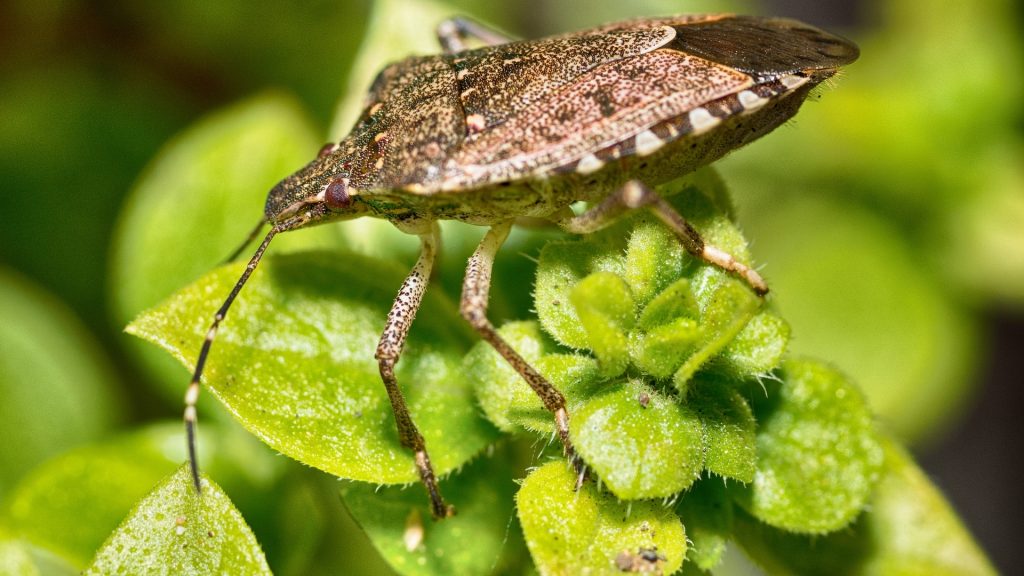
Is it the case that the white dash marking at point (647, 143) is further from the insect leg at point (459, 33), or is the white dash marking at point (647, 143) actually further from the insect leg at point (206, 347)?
the insect leg at point (206, 347)

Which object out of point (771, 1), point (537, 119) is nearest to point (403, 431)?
point (537, 119)

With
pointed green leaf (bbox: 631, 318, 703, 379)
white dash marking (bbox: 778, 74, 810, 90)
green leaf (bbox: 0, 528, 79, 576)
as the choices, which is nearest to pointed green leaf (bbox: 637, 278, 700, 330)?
pointed green leaf (bbox: 631, 318, 703, 379)

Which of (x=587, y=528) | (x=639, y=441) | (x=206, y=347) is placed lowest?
(x=587, y=528)

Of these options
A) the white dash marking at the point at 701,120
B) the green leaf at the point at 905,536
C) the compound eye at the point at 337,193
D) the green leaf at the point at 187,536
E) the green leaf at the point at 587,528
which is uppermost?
the white dash marking at the point at 701,120

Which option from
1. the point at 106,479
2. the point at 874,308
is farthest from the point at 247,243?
the point at 874,308

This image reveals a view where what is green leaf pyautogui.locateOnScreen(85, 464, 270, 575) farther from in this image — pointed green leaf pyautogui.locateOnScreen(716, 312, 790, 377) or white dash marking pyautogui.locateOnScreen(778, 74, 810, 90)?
white dash marking pyautogui.locateOnScreen(778, 74, 810, 90)

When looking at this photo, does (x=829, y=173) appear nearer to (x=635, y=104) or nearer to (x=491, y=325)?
(x=635, y=104)

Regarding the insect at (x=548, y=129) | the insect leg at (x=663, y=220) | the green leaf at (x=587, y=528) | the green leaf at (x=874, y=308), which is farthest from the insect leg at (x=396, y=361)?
the green leaf at (x=874, y=308)
